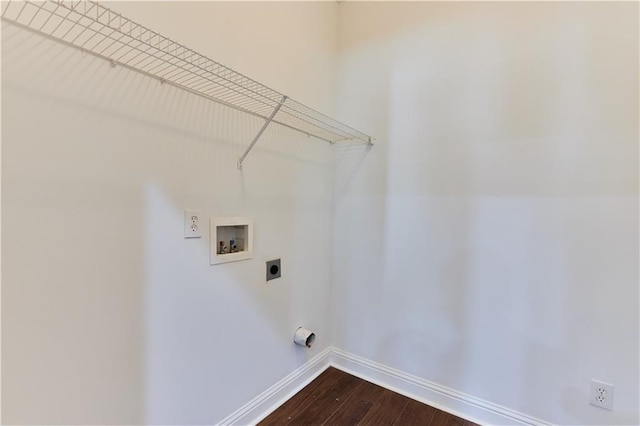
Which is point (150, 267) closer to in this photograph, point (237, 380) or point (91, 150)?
point (91, 150)

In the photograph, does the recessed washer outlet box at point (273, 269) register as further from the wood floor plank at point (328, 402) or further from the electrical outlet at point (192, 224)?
the wood floor plank at point (328, 402)

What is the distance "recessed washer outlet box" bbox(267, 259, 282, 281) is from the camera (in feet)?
5.39

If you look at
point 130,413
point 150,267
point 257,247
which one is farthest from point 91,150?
point 130,413

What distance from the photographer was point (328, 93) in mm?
2068

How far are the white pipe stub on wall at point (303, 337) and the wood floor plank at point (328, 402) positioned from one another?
32cm

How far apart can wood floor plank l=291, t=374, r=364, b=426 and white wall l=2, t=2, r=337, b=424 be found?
26cm

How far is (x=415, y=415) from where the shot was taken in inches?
65.2

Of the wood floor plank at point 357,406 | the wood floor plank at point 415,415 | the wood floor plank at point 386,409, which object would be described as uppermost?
the wood floor plank at point 357,406

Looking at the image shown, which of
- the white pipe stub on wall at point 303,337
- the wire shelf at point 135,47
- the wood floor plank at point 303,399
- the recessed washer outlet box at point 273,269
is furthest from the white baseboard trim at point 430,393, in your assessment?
the wire shelf at point 135,47

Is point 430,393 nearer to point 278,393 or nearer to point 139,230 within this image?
point 278,393

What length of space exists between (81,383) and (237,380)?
0.70m

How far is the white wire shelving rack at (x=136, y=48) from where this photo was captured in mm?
820

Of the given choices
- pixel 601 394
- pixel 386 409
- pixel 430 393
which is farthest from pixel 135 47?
pixel 601 394

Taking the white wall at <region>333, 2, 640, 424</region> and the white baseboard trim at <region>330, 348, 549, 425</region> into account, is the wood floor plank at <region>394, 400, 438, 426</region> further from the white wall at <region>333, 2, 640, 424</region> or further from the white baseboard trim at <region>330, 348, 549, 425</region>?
the white wall at <region>333, 2, 640, 424</region>
